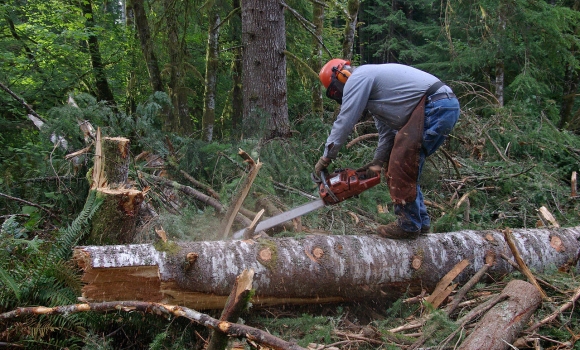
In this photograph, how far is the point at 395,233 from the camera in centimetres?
356

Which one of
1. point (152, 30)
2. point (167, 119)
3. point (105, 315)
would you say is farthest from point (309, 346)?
point (152, 30)

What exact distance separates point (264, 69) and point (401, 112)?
3.04 metres

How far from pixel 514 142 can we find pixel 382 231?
13.0 ft

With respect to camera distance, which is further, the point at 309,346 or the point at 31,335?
the point at 309,346

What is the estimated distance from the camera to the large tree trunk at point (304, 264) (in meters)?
2.61

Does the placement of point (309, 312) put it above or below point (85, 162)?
below

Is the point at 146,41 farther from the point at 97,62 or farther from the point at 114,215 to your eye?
the point at 114,215

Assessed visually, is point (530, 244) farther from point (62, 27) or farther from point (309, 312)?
point (62, 27)

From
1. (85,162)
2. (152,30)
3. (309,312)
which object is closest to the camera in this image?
(309,312)

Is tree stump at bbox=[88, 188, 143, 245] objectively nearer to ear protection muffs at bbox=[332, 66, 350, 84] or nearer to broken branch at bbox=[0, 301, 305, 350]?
broken branch at bbox=[0, 301, 305, 350]

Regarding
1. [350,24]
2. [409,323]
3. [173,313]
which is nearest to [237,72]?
[350,24]

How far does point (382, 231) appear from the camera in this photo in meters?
3.62

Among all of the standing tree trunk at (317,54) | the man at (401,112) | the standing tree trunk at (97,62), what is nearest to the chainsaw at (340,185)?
the man at (401,112)

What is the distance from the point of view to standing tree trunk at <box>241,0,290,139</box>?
5.82 metres
